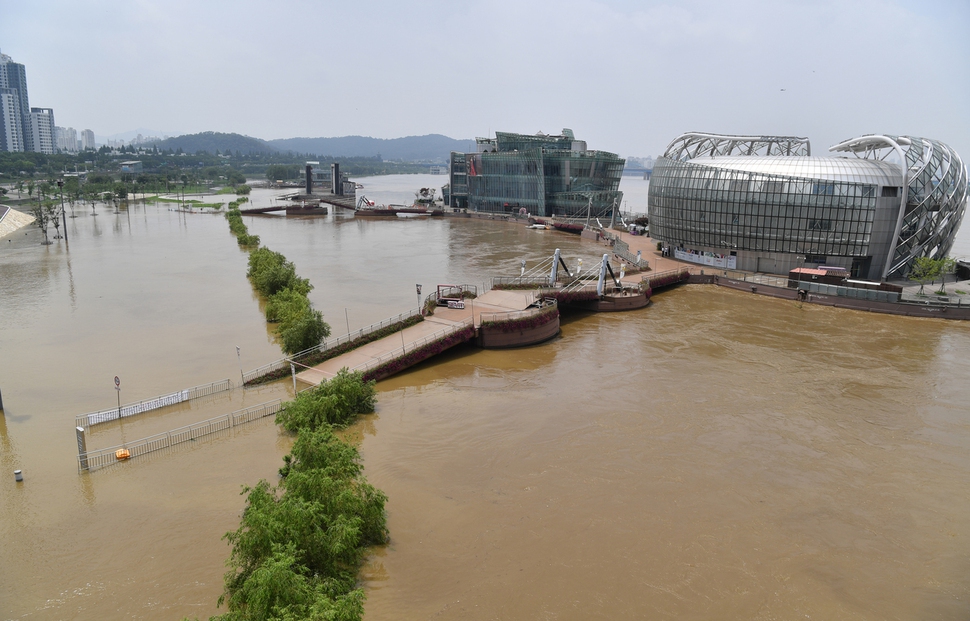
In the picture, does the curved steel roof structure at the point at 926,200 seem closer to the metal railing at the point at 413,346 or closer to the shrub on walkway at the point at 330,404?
the metal railing at the point at 413,346

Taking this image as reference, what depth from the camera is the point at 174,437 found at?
80.8ft

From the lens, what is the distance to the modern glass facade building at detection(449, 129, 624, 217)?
113 metres

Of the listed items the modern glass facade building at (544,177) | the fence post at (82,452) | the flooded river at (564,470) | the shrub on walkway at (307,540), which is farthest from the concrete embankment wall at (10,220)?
the modern glass facade building at (544,177)

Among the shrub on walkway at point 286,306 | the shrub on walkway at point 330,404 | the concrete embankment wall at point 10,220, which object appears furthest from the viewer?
the shrub on walkway at point 286,306

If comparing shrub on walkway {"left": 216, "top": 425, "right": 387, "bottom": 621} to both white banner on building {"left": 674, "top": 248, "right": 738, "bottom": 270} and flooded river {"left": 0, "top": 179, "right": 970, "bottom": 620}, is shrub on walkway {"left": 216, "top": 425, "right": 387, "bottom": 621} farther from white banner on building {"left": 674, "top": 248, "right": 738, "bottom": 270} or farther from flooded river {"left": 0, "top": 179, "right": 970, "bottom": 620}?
white banner on building {"left": 674, "top": 248, "right": 738, "bottom": 270}

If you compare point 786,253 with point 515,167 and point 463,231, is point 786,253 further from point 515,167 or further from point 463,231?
point 515,167

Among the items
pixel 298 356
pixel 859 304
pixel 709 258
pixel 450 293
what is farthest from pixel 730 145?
pixel 298 356

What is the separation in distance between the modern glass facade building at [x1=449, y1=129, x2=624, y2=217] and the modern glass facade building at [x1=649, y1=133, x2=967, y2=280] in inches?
1624

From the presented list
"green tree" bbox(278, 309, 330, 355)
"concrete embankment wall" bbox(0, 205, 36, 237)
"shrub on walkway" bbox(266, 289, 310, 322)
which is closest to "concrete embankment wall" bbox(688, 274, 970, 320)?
"shrub on walkway" bbox(266, 289, 310, 322)

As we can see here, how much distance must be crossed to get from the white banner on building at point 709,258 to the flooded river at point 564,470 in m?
18.0

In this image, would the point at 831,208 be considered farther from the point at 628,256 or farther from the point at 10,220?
the point at 10,220

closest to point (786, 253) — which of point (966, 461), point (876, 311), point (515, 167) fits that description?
point (876, 311)

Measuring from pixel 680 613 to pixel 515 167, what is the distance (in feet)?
356

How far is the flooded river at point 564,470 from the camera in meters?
16.9
